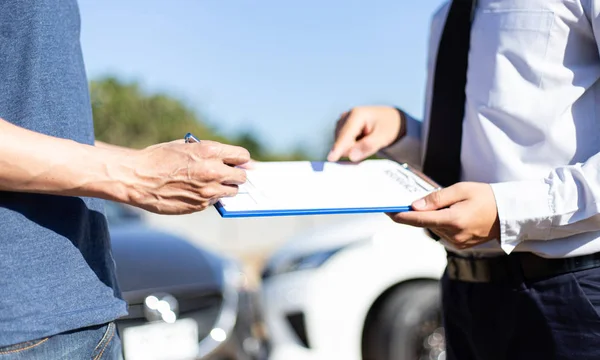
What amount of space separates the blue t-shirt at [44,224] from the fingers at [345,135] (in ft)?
2.30

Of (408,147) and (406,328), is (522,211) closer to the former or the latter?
(408,147)

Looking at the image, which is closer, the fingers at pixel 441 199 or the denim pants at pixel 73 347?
the denim pants at pixel 73 347

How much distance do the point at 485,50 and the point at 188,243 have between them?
8.27ft

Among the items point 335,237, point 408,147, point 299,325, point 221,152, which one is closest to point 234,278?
point 299,325

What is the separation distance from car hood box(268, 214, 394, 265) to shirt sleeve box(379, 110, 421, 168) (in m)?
1.92

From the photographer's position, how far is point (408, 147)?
2.08 m

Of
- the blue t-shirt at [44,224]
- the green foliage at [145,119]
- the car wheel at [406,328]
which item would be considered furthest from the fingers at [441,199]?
the green foliage at [145,119]

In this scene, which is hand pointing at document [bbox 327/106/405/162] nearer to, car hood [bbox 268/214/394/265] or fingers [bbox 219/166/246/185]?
fingers [bbox 219/166/246/185]

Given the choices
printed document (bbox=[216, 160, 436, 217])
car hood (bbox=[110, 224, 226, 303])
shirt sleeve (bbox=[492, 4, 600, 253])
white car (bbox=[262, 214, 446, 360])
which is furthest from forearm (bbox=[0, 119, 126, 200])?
white car (bbox=[262, 214, 446, 360])

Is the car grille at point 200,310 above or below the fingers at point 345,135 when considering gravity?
below

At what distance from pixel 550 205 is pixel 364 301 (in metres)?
2.41

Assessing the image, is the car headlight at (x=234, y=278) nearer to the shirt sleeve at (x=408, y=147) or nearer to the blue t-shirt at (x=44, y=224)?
the shirt sleeve at (x=408, y=147)

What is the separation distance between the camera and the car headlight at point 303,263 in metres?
3.98

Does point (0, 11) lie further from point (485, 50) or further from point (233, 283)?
point (233, 283)
